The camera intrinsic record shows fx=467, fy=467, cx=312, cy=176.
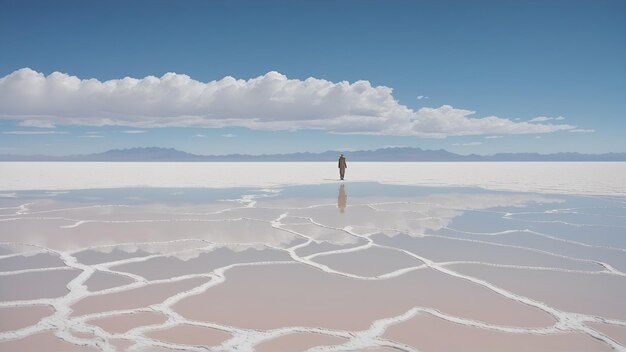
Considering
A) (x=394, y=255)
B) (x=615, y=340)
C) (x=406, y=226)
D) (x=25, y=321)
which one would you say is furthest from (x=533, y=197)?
(x=25, y=321)

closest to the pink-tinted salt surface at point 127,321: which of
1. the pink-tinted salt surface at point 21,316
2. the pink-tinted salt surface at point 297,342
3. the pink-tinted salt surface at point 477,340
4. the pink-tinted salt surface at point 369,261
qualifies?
the pink-tinted salt surface at point 21,316

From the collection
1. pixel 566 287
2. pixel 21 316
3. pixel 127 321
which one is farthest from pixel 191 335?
pixel 566 287

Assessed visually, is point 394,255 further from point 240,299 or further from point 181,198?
point 181,198

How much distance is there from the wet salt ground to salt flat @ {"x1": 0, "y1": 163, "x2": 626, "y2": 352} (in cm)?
2

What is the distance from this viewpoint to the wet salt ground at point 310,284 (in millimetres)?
3004

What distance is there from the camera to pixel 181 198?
1232 centimetres

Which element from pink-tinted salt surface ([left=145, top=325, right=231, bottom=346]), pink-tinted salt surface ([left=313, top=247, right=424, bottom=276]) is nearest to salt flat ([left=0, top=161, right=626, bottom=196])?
pink-tinted salt surface ([left=313, top=247, right=424, bottom=276])

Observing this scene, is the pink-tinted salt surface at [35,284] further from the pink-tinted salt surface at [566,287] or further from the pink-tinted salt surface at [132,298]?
the pink-tinted salt surface at [566,287]

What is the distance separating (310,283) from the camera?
421 cm

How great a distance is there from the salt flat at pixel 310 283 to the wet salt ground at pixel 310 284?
0.06 feet

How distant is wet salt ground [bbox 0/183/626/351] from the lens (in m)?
3.00

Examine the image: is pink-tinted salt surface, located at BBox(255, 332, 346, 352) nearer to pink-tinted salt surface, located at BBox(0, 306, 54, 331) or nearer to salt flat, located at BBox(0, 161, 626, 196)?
pink-tinted salt surface, located at BBox(0, 306, 54, 331)

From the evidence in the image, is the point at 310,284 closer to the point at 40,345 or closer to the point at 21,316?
the point at 40,345

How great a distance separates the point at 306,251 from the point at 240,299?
1927mm
